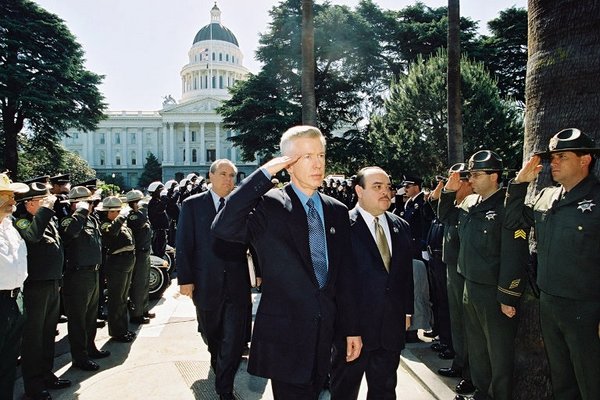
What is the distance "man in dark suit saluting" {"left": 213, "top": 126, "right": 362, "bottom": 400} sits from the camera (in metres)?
2.59

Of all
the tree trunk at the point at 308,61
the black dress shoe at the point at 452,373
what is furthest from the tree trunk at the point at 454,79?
the black dress shoe at the point at 452,373

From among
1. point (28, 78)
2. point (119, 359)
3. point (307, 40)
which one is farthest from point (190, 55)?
point (119, 359)

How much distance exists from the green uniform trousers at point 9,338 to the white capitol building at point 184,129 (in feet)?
285

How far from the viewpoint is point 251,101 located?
2625 centimetres

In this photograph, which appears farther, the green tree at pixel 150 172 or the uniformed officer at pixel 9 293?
the green tree at pixel 150 172

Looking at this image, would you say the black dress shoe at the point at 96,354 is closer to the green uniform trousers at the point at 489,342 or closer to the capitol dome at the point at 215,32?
the green uniform trousers at the point at 489,342

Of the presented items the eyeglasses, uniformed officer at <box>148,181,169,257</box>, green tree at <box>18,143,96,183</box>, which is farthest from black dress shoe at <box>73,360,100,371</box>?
green tree at <box>18,143,96,183</box>

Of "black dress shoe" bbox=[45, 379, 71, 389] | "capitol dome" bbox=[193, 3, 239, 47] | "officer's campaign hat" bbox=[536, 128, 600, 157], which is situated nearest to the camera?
"officer's campaign hat" bbox=[536, 128, 600, 157]

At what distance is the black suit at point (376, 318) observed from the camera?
11.6ft

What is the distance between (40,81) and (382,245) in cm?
2965

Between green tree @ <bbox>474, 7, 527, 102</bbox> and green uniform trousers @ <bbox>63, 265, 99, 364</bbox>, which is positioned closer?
green uniform trousers @ <bbox>63, 265, 99, 364</bbox>

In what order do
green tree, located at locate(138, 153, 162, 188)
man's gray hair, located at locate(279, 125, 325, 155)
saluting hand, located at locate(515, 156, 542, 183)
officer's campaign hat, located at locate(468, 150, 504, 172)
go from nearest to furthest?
man's gray hair, located at locate(279, 125, 325, 155), saluting hand, located at locate(515, 156, 542, 183), officer's campaign hat, located at locate(468, 150, 504, 172), green tree, located at locate(138, 153, 162, 188)

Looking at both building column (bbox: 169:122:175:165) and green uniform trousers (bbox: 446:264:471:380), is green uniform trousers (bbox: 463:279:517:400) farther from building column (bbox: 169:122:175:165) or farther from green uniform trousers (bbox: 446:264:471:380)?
building column (bbox: 169:122:175:165)

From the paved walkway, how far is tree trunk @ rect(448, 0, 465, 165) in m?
5.84
